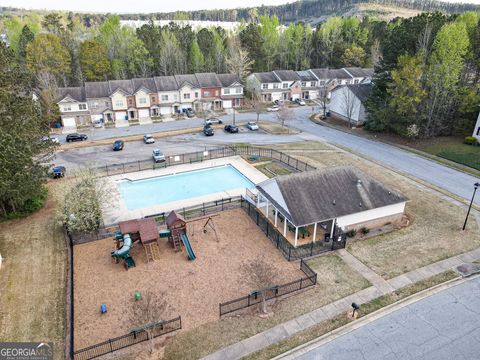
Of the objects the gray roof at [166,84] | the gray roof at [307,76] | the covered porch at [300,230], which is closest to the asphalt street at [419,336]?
the covered porch at [300,230]

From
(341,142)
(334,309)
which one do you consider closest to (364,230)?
(334,309)

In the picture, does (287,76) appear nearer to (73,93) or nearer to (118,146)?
(73,93)

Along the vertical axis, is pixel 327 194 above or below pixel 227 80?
below

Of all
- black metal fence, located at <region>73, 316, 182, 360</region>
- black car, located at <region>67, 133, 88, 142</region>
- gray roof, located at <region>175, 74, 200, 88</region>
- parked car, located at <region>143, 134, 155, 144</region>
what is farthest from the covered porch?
gray roof, located at <region>175, 74, 200, 88</region>

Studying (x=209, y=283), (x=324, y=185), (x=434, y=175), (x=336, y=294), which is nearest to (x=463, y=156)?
(x=434, y=175)

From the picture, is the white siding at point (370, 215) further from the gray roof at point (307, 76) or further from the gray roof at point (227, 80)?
the gray roof at point (307, 76)

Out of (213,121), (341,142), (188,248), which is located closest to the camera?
(188,248)
